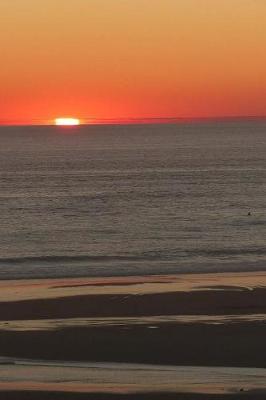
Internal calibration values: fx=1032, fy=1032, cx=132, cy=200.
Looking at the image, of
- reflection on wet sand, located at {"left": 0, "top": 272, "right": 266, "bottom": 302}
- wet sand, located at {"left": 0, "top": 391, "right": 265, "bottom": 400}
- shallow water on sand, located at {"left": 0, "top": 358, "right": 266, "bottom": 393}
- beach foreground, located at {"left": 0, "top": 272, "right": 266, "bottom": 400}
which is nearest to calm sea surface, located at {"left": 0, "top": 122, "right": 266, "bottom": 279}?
reflection on wet sand, located at {"left": 0, "top": 272, "right": 266, "bottom": 302}

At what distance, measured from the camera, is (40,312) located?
916 inches

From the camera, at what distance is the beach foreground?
16375mm

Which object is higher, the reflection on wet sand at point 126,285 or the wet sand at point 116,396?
→ the wet sand at point 116,396

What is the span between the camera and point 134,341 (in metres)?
19.5

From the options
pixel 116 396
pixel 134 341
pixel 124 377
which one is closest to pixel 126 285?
pixel 134 341

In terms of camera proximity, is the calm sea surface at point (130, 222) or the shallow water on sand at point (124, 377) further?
the calm sea surface at point (130, 222)

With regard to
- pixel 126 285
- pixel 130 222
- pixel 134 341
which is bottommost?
pixel 130 222

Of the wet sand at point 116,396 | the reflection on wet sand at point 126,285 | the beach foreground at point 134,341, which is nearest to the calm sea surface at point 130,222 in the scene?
the reflection on wet sand at point 126,285

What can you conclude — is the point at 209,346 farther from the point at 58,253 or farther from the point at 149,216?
the point at 149,216

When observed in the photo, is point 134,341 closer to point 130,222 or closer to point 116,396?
point 116,396

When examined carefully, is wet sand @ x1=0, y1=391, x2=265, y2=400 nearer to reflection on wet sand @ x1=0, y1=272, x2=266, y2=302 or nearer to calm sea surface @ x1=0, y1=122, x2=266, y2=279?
reflection on wet sand @ x1=0, y1=272, x2=266, y2=302

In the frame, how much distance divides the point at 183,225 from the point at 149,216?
6531mm

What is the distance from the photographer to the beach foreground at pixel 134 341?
16375 millimetres

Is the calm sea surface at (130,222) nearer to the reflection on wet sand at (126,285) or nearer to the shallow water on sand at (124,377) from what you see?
the reflection on wet sand at (126,285)
